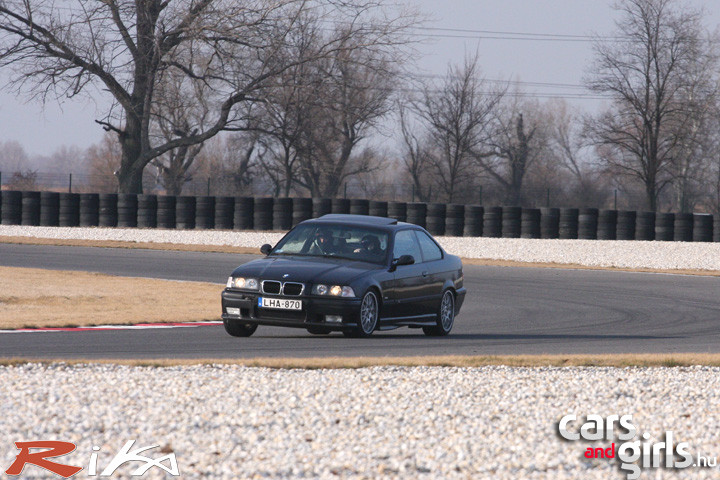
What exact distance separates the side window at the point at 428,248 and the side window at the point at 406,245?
0.15m

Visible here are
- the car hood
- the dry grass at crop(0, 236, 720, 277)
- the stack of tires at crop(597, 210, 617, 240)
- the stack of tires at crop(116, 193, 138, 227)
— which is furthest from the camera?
the stack of tires at crop(597, 210, 617, 240)

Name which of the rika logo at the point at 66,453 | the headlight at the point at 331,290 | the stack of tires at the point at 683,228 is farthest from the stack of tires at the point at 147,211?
the rika logo at the point at 66,453

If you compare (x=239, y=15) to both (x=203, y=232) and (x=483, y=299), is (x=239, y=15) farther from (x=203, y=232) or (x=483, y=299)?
(x=483, y=299)

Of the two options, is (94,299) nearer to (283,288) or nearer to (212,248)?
(283,288)

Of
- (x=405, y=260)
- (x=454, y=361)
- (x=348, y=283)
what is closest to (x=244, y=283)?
(x=348, y=283)

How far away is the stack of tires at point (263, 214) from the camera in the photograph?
33.8 meters

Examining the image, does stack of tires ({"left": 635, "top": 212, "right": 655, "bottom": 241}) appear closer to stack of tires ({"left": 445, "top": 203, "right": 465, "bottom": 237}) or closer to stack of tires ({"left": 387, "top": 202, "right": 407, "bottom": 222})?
Answer: stack of tires ({"left": 445, "top": 203, "right": 465, "bottom": 237})

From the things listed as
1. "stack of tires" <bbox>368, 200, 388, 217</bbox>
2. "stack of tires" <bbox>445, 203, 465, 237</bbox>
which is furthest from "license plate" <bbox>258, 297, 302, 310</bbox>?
"stack of tires" <bbox>445, 203, 465, 237</bbox>

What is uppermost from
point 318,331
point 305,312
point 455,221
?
point 455,221

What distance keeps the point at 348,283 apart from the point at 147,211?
2309 cm

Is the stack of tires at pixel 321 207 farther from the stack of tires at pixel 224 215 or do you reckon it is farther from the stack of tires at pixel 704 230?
the stack of tires at pixel 704 230

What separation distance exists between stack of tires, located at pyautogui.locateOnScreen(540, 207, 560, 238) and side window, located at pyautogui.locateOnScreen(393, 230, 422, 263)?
20.9m

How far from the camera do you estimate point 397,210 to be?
108 ft

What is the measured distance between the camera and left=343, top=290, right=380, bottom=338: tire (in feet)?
39.1
